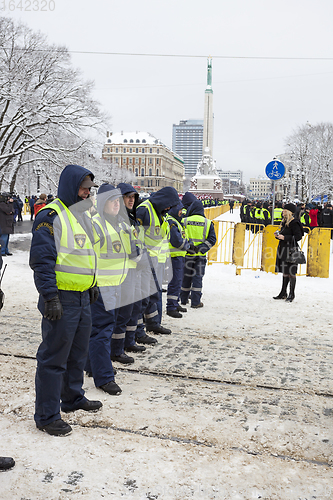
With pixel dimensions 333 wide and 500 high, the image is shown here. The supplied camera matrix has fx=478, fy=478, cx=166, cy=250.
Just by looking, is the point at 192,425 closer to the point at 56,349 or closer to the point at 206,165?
the point at 56,349

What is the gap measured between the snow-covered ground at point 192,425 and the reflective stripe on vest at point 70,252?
1.14 m

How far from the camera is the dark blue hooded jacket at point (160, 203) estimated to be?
6.16 m

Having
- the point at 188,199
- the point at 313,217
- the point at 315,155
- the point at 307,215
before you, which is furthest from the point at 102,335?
the point at 315,155

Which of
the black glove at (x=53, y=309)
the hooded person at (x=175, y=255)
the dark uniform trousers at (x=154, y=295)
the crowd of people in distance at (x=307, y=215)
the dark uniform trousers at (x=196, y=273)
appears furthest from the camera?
the crowd of people in distance at (x=307, y=215)

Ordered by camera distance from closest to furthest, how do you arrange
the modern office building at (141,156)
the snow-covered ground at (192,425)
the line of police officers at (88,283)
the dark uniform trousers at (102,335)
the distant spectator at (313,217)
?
the snow-covered ground at (192,425), the line of police officers at (88,283), the dark uniform trousers at (102,335), the distant spectator at (313,217), the modern office building at (141,156)

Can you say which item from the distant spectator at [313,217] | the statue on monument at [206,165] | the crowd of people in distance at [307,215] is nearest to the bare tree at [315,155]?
the statue on monument at [206,165]

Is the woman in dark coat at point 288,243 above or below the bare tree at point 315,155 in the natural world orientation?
below

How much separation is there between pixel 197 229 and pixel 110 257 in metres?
3.97

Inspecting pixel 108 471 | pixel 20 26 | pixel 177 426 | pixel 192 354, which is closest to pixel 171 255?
pixel 192 354

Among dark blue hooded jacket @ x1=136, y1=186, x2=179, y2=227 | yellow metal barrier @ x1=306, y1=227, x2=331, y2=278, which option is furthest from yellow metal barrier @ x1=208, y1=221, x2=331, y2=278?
dark blue hooded jacket @ x1=136, y1=186, x2=179, y2=227

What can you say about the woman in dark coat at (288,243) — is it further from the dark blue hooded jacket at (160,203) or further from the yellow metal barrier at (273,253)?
the dark blue hooded jacket at (160,203)

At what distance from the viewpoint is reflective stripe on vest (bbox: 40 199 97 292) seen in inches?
139

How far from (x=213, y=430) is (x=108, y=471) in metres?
0.98

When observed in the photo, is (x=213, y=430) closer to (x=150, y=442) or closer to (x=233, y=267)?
(x=150, y=442)
